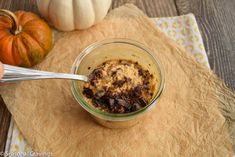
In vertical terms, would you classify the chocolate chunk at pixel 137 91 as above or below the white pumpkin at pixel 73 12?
below

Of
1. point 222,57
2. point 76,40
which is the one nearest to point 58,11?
point 76,40

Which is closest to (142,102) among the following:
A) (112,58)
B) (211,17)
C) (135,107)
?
(135,107)

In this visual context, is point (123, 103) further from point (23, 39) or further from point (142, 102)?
point (23, 39)

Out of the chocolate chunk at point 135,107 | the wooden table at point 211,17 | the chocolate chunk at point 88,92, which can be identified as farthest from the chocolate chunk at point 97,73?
the wooden table at point 211,17

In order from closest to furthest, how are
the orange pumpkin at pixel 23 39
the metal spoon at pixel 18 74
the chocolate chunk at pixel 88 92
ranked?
the metal spoon at pixel 18 74 < the chocolate chunk at pixel 88 92 < the orange pumpkin at pixel 23 39

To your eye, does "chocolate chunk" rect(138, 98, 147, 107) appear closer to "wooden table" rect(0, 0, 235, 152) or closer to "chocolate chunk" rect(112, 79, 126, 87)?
"chocolate chunk" rect(112, 79, 126, 87)

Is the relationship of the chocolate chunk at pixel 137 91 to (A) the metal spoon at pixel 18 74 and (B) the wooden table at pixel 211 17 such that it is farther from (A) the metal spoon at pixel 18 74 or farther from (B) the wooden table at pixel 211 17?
(B) the wooden table at pixel 211 17

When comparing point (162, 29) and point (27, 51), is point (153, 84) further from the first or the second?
point (27, 51)
